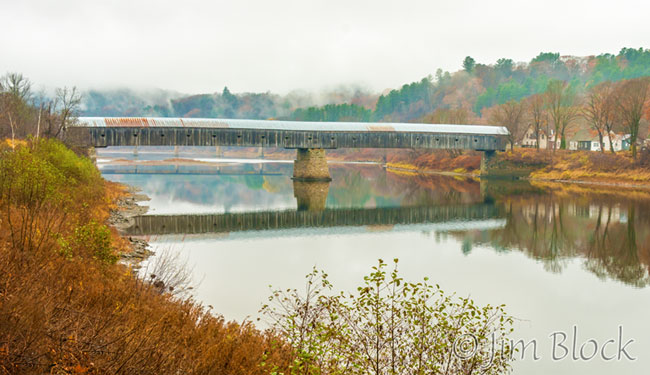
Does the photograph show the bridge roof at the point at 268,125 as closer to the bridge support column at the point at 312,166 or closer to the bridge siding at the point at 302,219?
the bridge support column at the point at 312,166

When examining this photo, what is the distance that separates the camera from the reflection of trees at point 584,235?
19241 mm

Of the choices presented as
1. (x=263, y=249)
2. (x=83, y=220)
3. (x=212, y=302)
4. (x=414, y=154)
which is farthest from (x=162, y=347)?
(x=414, y=154)

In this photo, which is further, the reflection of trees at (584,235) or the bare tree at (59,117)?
the bare tree at (59,117)

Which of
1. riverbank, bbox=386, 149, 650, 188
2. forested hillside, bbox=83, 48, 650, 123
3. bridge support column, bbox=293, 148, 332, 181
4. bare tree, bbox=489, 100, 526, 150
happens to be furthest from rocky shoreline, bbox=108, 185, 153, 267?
forested hillside, bbox=83, 48, 650, 123

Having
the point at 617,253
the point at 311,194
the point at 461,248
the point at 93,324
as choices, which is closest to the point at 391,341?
the point at 93,324

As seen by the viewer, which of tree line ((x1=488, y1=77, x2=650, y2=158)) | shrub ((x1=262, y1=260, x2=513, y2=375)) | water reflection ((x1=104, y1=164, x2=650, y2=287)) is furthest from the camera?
tree line ((x1=488, y1=77, x2=650, y2=158))

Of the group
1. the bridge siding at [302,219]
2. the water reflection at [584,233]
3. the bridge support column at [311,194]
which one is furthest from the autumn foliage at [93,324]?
the bridge support column at [311,194]

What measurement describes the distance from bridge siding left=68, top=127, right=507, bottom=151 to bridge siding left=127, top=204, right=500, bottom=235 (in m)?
18.2

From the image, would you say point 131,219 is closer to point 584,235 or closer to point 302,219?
point 302,219

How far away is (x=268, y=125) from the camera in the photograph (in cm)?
5372

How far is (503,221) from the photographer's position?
30188mm

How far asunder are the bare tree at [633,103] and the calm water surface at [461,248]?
469 inches

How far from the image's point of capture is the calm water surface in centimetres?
1316

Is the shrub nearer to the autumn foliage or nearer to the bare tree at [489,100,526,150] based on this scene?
the autumn foliage
